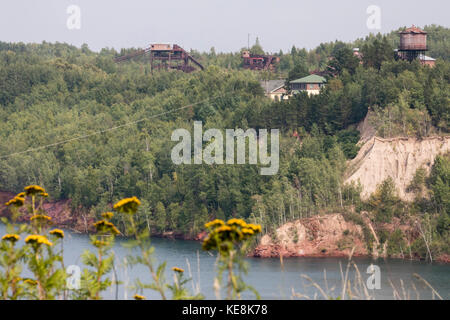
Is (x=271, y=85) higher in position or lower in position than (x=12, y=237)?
higher

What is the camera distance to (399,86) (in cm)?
6038

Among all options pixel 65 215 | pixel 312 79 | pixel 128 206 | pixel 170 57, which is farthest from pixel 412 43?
pixel 128 206

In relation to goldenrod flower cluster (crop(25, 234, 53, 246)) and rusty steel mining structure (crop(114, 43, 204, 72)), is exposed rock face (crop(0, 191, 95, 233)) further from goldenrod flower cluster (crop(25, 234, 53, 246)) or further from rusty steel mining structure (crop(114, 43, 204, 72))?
goldenrod flower cluster (crop(25, 234, 53, 246))

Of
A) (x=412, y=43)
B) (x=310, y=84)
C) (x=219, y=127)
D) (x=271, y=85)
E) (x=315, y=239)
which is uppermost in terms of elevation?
(x=412, y=43)

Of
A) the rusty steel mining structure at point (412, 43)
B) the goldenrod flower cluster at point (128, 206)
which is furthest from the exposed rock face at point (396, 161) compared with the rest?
the goldenrod flower cluster at point (128, 206)

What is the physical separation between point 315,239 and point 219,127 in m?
19.3

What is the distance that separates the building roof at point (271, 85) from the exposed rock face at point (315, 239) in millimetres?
27622

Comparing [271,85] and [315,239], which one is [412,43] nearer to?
[271,85]

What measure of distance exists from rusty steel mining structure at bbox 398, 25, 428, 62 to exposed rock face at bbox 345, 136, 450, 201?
1358 centimetres

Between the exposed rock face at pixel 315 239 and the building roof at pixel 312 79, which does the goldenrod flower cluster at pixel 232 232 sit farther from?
the building roof at pixel 312 79

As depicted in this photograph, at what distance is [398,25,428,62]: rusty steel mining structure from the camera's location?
67188 millimetres

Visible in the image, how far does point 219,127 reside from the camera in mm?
70500
